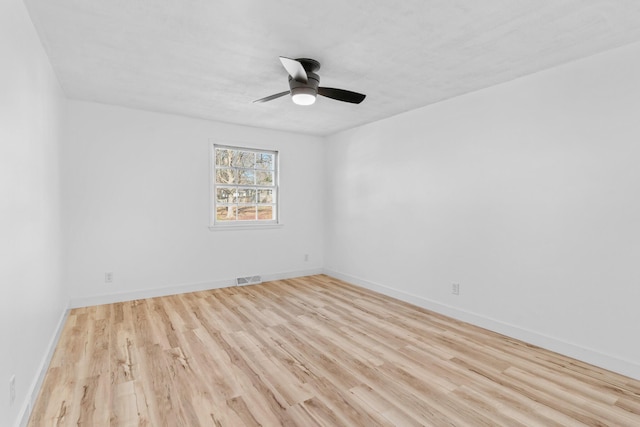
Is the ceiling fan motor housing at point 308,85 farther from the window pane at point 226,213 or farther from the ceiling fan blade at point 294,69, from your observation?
the window pane at point 226,213

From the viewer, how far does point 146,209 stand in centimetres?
432

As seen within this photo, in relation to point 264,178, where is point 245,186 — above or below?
below

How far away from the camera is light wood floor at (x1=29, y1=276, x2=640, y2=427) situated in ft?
6.42

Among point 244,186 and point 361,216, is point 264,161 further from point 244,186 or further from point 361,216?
point 361,216

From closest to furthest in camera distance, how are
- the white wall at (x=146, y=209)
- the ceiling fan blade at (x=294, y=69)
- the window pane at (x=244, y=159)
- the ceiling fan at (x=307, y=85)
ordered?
the ceiling fan blade at (x=294, y=69) → the ceiling fan at (x=307, y=85) → the white wall at (x=146, y=209) → the window pane at (x=244, y=159)

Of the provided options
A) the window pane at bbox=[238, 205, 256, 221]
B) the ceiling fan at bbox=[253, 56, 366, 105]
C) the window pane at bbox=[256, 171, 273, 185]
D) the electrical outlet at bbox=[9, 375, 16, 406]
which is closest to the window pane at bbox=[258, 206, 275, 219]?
the window pane at bbox=[238, 205, 256, 221]

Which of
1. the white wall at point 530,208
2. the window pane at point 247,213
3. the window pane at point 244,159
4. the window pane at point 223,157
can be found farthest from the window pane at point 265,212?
the white wall at point 530,208

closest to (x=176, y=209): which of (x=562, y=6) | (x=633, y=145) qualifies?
(x=562, y=6)

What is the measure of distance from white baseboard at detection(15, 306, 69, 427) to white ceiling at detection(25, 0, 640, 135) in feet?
7.81

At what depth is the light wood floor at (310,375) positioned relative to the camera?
1956 mm

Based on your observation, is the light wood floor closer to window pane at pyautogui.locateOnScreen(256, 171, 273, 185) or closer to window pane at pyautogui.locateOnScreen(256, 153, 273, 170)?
window pane at pyautogui.locateOnScreen(256, 171, 273, 185)

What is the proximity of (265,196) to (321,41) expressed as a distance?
10.8ft

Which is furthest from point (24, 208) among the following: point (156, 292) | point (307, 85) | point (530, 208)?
point (530, 208)

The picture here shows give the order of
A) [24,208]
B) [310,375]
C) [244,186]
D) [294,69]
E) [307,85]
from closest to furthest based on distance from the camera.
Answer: [24,208], [310,375], [294,69], [307,85], [244,186]
